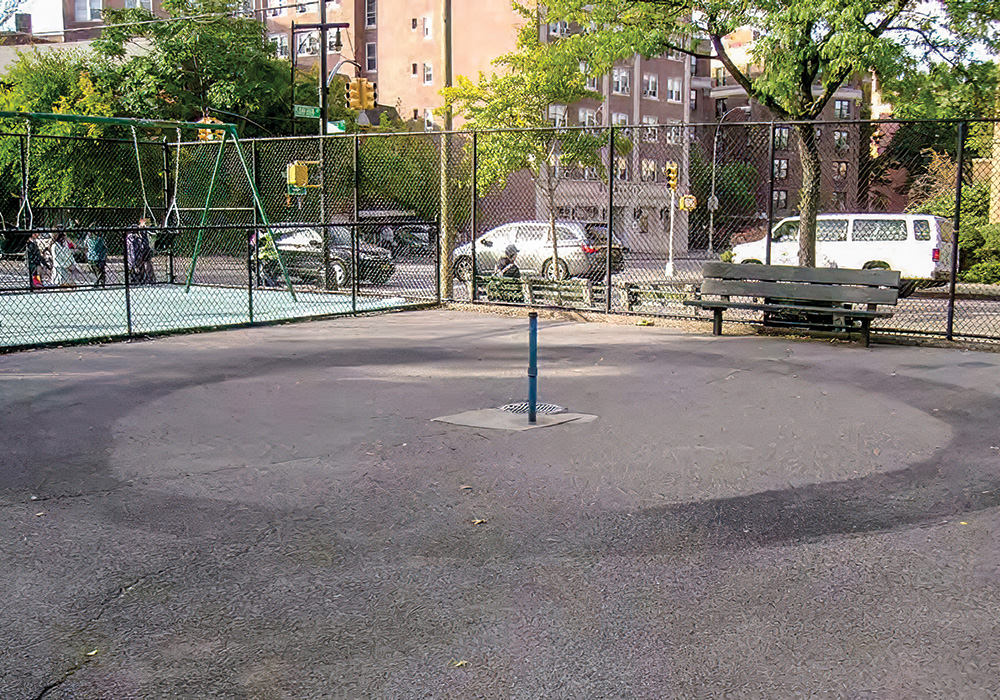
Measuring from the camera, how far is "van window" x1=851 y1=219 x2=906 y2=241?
24.5 m

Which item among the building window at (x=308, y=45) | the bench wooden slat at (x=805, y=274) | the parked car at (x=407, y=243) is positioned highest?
the building window at (x=308, y=45)

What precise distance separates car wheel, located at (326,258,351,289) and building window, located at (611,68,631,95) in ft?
124

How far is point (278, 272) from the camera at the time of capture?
21547 mm

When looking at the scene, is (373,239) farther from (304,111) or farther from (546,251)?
(546,251)

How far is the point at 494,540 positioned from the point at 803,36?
42.0 ft

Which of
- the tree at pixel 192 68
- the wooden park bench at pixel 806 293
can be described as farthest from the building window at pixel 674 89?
the wooden park bench at pixel 806 293

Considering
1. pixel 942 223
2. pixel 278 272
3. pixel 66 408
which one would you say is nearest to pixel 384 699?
pixel 66 408

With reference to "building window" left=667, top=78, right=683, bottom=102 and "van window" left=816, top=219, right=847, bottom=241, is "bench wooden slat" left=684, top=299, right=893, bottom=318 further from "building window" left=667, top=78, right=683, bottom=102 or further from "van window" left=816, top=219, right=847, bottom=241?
"building window" left=667, top=78, right=683, bottom=102

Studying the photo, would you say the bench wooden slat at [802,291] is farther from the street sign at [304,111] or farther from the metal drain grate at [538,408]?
the street sign at [304,111]

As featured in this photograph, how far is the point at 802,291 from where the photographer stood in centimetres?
1427

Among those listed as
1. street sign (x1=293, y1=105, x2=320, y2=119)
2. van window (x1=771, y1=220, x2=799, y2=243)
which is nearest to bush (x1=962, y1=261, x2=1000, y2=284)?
van window (x1=771, y1=220, x2=799, y2=243)

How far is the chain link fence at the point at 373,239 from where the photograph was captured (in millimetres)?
16766

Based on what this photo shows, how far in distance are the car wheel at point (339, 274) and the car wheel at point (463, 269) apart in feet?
7.72

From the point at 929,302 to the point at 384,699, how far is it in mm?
22016
